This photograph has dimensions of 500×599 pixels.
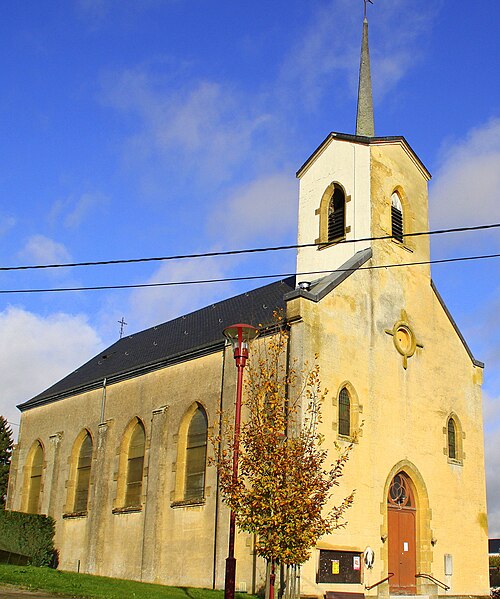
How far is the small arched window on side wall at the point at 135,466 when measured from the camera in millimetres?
27734

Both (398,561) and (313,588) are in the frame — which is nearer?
(313,588)

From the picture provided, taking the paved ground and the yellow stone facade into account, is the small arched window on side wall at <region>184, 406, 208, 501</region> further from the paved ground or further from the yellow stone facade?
the paved ground

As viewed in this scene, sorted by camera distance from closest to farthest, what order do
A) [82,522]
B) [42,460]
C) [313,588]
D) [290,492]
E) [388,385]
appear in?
[290,492], [313,588], [388,385], [82,522], [42,460]

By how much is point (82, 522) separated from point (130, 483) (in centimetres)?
306

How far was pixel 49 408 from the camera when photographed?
35.2m

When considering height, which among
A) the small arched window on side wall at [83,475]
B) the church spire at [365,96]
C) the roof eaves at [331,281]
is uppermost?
the church spire at [365,96]

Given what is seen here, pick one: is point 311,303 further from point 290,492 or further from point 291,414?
point 290,492

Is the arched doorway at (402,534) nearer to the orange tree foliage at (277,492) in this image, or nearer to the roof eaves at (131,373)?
the orange tree foliage at (277,492)

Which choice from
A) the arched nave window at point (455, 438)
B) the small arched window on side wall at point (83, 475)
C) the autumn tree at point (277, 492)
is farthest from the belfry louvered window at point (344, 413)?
the small arched window on side wall at point (83, 475)

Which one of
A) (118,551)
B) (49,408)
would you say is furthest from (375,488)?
(49,408)

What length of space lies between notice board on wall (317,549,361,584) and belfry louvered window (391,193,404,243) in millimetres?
10782

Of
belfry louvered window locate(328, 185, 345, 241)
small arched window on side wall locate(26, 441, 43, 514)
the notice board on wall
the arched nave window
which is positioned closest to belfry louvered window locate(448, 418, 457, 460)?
the arched nave window

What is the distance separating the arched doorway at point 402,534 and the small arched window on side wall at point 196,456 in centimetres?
601

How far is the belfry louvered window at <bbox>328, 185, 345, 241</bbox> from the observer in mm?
26062
